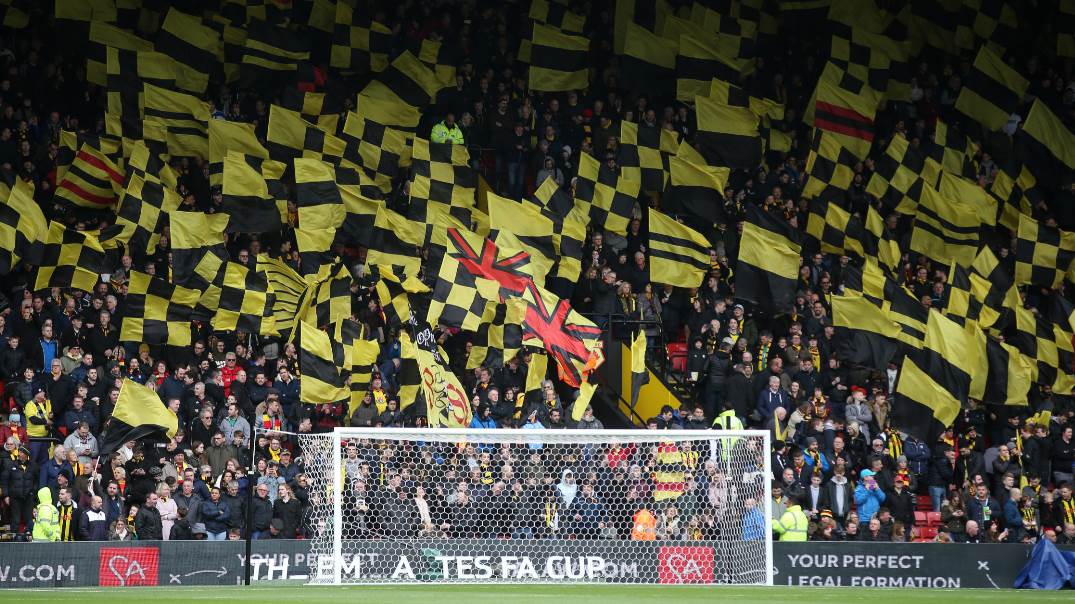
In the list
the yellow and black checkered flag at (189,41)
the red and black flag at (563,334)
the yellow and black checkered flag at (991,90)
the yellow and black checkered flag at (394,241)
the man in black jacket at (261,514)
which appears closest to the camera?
the man in black jacket at (261,514)

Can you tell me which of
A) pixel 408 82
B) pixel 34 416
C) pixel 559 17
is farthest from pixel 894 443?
pixel 34 416

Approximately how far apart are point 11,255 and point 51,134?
12.4ft

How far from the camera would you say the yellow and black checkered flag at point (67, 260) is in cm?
2572

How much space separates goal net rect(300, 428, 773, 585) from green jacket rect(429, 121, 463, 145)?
10051 mm

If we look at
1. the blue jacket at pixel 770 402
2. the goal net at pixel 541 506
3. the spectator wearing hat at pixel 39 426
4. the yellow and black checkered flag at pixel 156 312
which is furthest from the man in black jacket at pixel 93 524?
the blue jacket at pixel 770 402

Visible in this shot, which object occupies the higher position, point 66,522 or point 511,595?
point 66,522

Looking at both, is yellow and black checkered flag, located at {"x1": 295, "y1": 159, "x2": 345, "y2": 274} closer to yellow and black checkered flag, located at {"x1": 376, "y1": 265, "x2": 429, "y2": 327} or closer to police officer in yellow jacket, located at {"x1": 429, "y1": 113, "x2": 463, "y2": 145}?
yellow and black checkered flag, located at {"x1": 376, "y1": 265, "x2": 429, "y2": 327}

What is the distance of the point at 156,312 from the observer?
25.7 meters

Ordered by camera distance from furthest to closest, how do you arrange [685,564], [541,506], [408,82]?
[408,82]
[541,506]
[685,564]

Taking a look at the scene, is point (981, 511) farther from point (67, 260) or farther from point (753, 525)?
point (67, 260)

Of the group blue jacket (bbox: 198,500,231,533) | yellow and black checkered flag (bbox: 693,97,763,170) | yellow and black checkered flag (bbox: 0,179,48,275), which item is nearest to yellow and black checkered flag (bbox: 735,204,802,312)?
yellow and black checkered flag (bbox: 693,97,763,170)

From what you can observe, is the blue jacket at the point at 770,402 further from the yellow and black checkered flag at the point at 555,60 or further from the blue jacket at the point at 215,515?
the yellow and black checkered flag at the point at 555,60

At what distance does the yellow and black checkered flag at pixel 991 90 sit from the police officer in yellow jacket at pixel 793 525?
13.0 metres

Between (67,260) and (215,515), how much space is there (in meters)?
6.44
